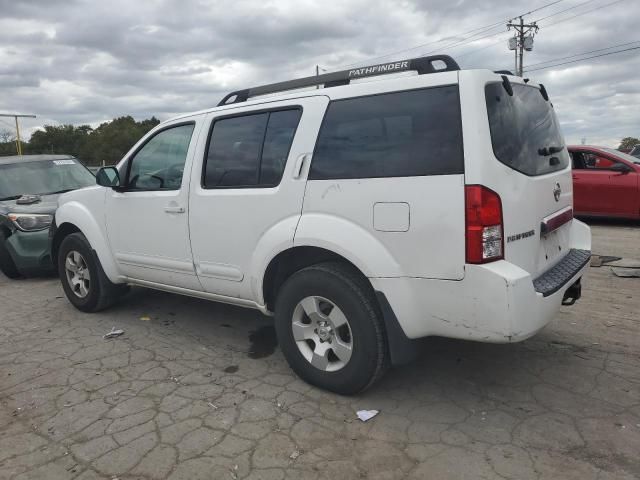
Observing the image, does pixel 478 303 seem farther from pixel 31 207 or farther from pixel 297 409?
pixel 31 207

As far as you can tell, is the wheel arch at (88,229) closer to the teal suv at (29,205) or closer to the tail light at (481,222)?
the teal suv at (29,205)

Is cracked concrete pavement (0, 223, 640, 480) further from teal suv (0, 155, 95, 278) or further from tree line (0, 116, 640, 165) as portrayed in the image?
tree line (0, 116, 640, 165)

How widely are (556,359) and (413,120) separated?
2.09m

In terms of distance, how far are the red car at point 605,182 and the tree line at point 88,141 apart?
54.5 metres

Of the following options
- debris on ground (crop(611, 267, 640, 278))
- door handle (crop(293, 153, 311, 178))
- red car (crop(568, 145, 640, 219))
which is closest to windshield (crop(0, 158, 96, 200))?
door handle (crop(293, 153, 311, 178))

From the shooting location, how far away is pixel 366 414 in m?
3.03

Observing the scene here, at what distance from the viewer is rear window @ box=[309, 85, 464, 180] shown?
272 cm

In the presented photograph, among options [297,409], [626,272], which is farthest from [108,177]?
[626,272]

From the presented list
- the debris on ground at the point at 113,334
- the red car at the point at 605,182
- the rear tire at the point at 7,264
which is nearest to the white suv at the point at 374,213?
the debris on ground at the point at 113,334

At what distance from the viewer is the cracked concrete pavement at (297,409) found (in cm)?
257

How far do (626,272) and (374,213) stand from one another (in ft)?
14.8

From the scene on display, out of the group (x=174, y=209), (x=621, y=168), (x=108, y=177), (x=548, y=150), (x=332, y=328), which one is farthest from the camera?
(x=621, y=168)

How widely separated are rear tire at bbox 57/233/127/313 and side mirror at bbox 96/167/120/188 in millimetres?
775

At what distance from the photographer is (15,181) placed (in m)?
7.59
